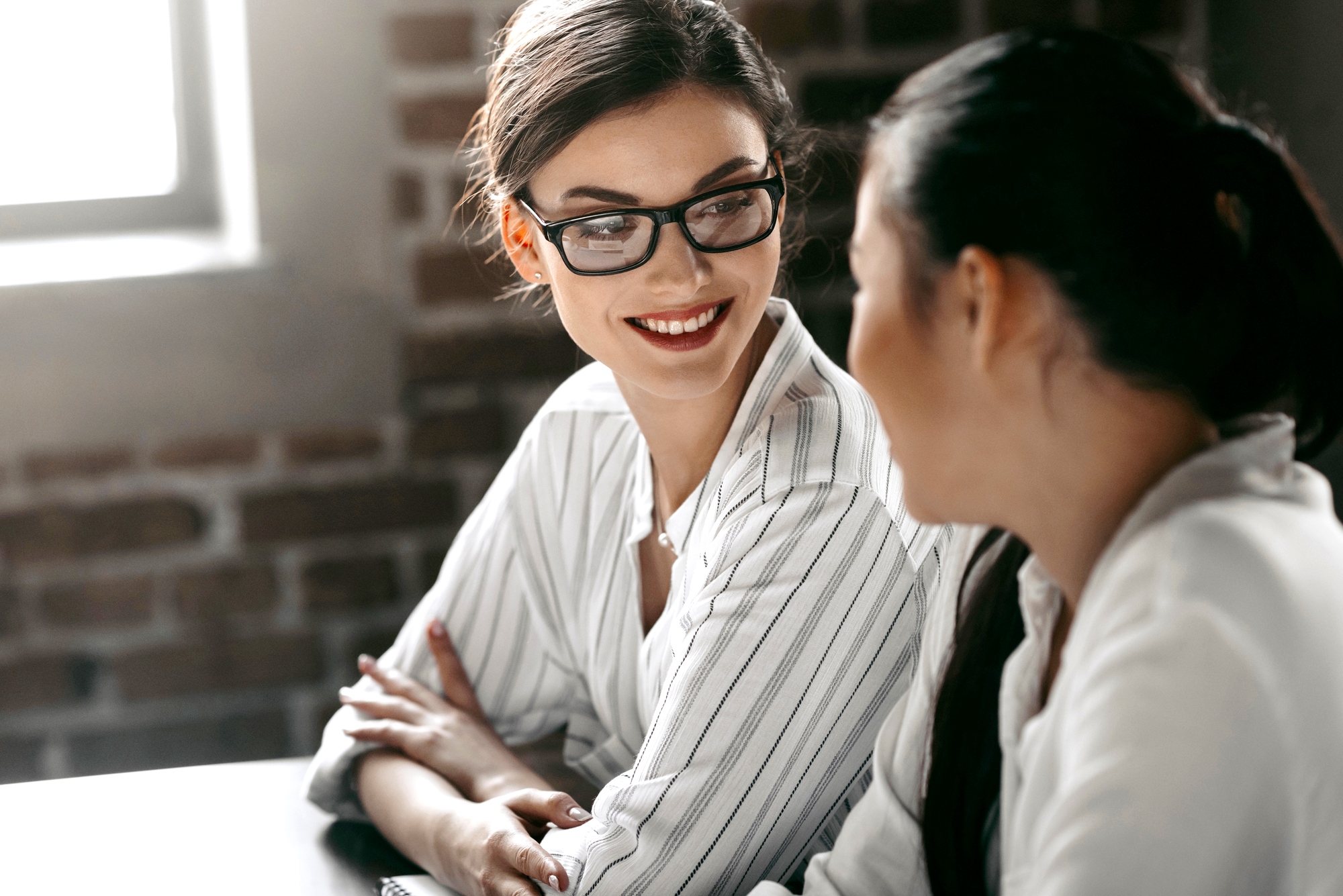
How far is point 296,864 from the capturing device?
1135 millimetres

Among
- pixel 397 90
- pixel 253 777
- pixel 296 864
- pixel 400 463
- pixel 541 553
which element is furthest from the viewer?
pixel 400 463

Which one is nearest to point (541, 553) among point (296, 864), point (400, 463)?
point (296, 864)

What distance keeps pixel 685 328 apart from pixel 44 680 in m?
1.46

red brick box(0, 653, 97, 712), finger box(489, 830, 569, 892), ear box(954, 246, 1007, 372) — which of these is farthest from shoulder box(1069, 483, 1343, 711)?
red brick box(0, 653, 97, 712)

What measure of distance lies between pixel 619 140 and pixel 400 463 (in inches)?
43.1

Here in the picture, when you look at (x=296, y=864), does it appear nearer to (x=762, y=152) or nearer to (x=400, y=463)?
(x=762, y=152)

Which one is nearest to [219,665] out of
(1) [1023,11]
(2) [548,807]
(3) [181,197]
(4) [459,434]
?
(4) [459,434]

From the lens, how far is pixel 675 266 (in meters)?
1.16

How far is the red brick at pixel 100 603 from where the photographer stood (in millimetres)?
2041

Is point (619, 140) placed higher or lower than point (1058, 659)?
higher

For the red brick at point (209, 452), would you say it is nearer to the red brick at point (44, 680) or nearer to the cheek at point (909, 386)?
the red brick at point (44, 680)

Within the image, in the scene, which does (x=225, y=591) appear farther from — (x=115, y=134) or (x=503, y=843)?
(x=503, y=843)

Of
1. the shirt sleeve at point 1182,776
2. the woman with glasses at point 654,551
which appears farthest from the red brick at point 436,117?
the shirt sleeve at point 1182,776

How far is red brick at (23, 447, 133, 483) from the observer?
2.00 meters
